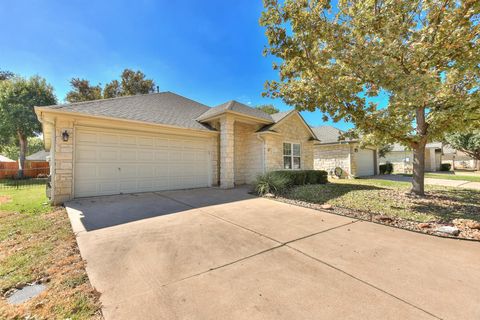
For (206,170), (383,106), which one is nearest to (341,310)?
(383,106)

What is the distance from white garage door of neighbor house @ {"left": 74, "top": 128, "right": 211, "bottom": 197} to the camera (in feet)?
24.6

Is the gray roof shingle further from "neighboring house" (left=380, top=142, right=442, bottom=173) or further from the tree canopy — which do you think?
"neighboring house" (left=380, top=142, right=442, bottom=173)

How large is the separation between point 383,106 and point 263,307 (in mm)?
7770

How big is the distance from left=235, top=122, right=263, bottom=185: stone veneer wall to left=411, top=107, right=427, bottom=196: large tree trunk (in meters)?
6.84

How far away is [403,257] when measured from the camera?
3.31m

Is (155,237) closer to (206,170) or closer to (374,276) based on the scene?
(374,276)

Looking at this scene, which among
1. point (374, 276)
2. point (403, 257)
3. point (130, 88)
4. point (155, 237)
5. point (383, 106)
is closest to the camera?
point (374, 276)

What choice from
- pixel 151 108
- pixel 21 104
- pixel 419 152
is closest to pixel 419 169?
pixel 419 152

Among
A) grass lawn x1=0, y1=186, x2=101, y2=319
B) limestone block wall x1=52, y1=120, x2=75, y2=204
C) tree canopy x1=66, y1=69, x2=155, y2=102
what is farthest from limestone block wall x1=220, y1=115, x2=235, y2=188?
tree canopy x1=66, y1=69, x2=155, y2=102

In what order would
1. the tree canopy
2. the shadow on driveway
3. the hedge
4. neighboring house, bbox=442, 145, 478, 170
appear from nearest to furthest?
1. the shadow on driveway
2. the hedge
3. the tree canopy
4. neighboring house, bbox=442, 145, 478, 170

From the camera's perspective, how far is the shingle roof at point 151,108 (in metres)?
7.84

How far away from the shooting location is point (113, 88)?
23.5 meters

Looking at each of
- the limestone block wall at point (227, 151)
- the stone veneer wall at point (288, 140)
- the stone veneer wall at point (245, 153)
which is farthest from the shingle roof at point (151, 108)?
the stone veneer wall at point (288, 140)

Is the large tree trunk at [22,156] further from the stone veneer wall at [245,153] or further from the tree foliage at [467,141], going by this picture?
the tree foliage at [467,141]
